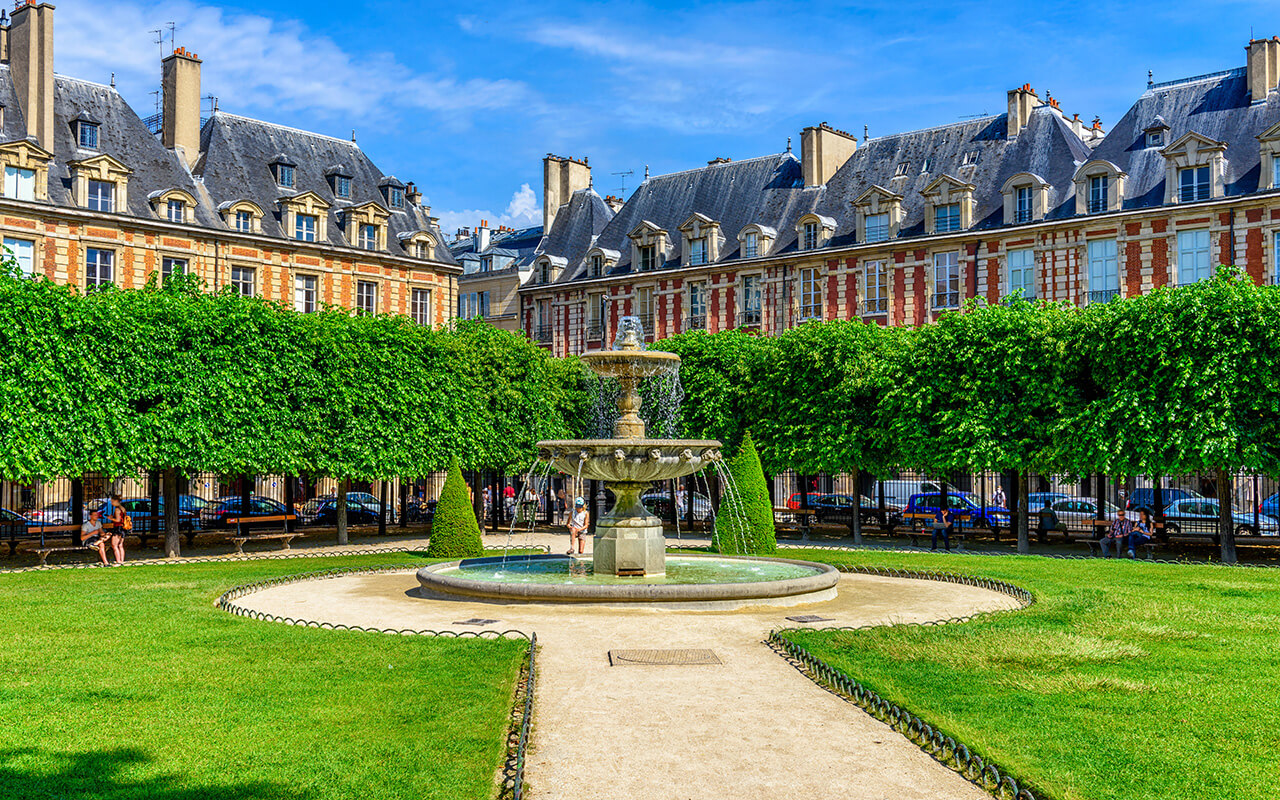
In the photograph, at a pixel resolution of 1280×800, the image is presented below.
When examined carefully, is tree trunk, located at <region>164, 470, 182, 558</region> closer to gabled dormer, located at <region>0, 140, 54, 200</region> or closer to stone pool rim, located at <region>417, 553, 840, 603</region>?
stone pool rim, located at <region>417, 553, 840, 603</region>

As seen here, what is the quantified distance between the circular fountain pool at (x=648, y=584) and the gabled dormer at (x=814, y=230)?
87.8 feet

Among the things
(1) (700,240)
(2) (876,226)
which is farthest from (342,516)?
(1) (700,240)

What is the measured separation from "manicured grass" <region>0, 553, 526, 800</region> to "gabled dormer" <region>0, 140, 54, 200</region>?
2555 centimetres

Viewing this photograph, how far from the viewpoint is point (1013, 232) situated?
3759 cm

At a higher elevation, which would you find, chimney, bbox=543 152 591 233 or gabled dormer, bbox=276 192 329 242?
chimney, bbox=543 152 591 233

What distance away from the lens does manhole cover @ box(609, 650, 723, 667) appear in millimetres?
9719

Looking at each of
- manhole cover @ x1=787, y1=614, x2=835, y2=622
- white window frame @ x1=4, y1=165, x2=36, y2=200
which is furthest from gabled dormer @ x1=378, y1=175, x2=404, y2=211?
manhole cover @ x1=787, y1=614, x2=835, y2=622

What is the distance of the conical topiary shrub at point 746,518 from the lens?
20.8m

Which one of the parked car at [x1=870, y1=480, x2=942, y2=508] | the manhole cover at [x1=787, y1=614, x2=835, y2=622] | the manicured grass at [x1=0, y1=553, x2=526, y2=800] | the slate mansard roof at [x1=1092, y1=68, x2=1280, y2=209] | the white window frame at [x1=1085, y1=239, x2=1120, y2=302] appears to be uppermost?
the slate mansard roof at [x1=1092, y1=68, x2=1280, y2=209]

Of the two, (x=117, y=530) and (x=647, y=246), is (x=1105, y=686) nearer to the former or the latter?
(x=117, y=530)

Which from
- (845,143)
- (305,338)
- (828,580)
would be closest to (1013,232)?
(845,143)

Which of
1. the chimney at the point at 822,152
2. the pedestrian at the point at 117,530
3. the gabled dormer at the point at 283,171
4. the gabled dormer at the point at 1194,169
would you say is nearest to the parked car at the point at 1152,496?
the gabled dormer at the point at 1194,169

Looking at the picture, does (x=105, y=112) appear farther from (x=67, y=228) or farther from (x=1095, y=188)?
(x=1095, y=188)

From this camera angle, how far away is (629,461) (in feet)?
47.4
